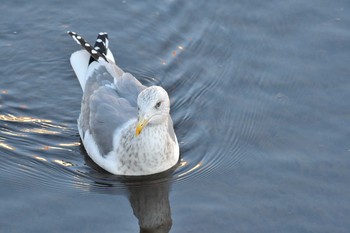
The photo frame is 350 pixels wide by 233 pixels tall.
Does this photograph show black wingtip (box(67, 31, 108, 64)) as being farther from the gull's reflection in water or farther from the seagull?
the gull's reflection in water

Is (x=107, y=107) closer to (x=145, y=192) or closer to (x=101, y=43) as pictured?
(x=145, y=192)

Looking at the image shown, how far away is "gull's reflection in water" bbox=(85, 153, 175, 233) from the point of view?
28.9 feet

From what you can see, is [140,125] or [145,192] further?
[145,192]

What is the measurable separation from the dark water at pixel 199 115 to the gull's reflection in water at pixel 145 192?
0.05ft

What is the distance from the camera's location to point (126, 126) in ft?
30.9

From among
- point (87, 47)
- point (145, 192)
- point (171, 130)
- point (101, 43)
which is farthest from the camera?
point (101, 43)

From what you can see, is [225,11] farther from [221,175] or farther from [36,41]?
[221,175]

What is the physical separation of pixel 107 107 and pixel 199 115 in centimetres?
124

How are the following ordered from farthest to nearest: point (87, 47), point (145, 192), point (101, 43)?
point (101, 43) → point (87, 47) → point (145, 192)

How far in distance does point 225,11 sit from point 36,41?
8.67 feet

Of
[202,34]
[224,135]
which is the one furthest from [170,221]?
[202,34]

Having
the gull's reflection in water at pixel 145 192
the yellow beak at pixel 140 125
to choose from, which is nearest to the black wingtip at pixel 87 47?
the gull's reflection in water at pixel 145 192

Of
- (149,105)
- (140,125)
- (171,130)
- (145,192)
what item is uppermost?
(149,105)

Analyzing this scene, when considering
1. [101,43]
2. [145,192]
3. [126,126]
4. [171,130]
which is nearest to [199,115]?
[171,130]
